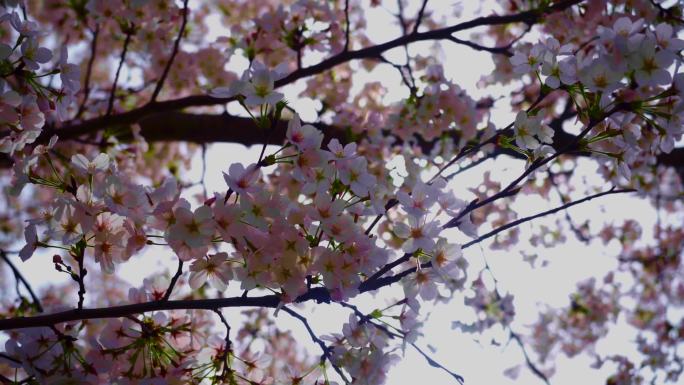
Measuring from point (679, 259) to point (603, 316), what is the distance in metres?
1.01

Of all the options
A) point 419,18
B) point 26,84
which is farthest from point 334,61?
Answer: point 26,84

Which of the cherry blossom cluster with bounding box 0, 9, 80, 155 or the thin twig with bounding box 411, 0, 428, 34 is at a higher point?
the thin twig with bounding box 411, 0, 428, 34

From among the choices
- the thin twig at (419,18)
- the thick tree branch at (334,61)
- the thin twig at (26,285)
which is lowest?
the thin twig at (26,285)

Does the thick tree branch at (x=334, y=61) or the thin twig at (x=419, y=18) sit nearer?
the thick tree branch at (x=334, y=61)

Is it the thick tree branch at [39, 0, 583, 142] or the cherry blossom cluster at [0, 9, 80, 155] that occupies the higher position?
the thick tree branch at [39, 0, 583, 142]

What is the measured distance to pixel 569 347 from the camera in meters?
7.09

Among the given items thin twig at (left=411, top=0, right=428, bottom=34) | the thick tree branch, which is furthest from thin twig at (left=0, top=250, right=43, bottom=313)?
thin twig at (left=411, top=0, right=428, bottom=34)

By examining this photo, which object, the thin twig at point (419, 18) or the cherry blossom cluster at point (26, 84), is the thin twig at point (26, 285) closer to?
the cherry blossom cluster at point (26, 84)

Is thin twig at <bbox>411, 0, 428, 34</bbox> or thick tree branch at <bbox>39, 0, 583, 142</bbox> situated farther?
thin twig at <bbox>411, 0, 428, 34</bbox>

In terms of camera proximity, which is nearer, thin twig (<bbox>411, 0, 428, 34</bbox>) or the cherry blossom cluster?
the cherry blossom cluster

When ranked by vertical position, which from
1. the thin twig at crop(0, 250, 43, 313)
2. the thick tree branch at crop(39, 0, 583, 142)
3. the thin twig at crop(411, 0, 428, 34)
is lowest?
the thin twig at crop(0, 250, 43, 313)

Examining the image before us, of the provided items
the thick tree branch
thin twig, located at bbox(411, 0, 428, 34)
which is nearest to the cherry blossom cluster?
the thick tree branch

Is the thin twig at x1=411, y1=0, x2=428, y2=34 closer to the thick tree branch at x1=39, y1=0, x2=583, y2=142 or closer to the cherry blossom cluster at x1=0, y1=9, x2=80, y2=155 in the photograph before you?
the thick tree branch at x1=39, y1=0, x2=583, y2=142

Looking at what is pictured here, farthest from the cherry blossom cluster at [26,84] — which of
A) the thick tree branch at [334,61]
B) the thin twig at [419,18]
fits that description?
the thin twig at [419,18]
